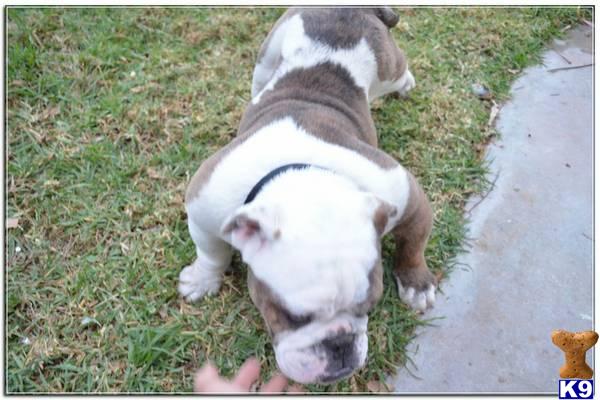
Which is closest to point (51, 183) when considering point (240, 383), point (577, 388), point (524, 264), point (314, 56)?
point (314, 56)

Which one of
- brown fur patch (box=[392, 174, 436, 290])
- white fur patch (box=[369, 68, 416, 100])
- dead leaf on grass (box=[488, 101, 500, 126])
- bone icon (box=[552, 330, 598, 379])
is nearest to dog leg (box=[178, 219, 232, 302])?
brown fur patch (box=[392, 174, 436, 290])

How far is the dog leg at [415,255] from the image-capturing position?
284cm

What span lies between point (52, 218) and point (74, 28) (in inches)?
74.0

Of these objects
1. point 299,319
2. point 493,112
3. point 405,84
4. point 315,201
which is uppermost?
point 315,201

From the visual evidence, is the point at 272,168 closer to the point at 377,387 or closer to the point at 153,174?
the point at 377,387

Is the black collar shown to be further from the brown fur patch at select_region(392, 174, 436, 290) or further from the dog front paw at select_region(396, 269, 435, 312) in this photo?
the dog front paw at select_region(396, 269, 435, 312)

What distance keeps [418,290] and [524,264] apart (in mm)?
691

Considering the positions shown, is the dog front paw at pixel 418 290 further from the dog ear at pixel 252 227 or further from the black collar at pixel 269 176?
the dog ear at pixel 252 227

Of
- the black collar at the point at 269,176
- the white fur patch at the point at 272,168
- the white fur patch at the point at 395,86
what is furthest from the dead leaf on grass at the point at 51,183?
the white fur patch at the point at 395,86

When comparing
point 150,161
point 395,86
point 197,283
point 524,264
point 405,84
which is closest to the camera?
point 197,283

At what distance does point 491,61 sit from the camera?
4.47 meters

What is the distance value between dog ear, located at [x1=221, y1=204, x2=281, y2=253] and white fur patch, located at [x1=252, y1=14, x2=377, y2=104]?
4.15 feet

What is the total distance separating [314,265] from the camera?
200cm

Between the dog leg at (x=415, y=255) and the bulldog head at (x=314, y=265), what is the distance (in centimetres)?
55
